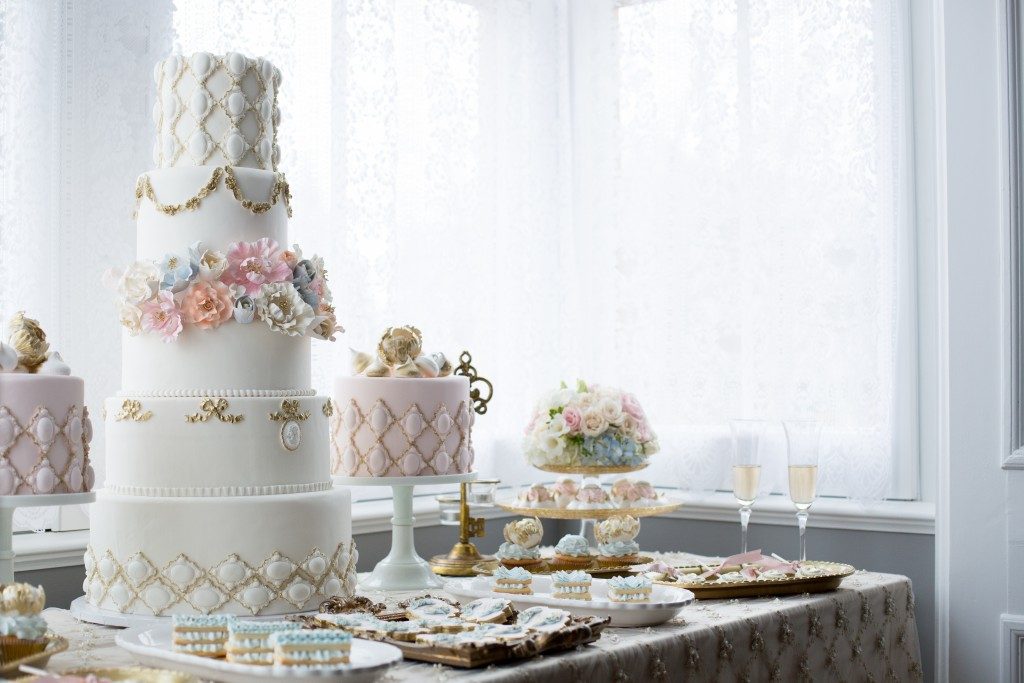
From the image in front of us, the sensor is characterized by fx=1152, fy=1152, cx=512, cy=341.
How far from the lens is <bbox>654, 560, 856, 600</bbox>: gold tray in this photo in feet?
7.09

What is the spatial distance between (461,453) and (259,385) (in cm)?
49

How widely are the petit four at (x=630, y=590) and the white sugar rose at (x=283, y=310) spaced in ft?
2.20

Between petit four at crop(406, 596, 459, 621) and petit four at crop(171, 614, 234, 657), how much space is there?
1.15ft

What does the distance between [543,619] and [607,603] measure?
0.58 ft

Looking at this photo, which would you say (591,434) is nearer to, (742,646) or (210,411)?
(742,646)

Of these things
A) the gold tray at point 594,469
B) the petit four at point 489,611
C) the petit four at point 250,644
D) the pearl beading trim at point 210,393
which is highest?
the pearl beading trim at point 210,393

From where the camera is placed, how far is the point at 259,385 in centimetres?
192

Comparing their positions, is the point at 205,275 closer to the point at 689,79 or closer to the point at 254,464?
the point at 254,464

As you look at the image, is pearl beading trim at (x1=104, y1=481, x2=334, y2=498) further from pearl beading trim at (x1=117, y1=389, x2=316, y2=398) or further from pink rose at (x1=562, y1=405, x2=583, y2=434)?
pink rose at (x1=562, y1=405, x2=583, y2=434)

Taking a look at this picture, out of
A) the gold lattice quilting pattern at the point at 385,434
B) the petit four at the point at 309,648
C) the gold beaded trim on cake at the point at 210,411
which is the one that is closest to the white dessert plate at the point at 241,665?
the petit four at the point at 309,648

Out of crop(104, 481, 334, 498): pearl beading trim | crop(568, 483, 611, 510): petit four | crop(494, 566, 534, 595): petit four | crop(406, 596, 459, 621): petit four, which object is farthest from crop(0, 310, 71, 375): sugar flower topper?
crop(568, 483, 611, 510): petit four

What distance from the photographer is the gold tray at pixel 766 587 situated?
2.16m

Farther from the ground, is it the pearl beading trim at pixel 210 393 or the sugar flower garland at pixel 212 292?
the sugar flower garland at pixel 212 292

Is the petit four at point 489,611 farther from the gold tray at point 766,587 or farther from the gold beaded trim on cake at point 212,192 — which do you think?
the gold beaded trim on cake at point 212,192
